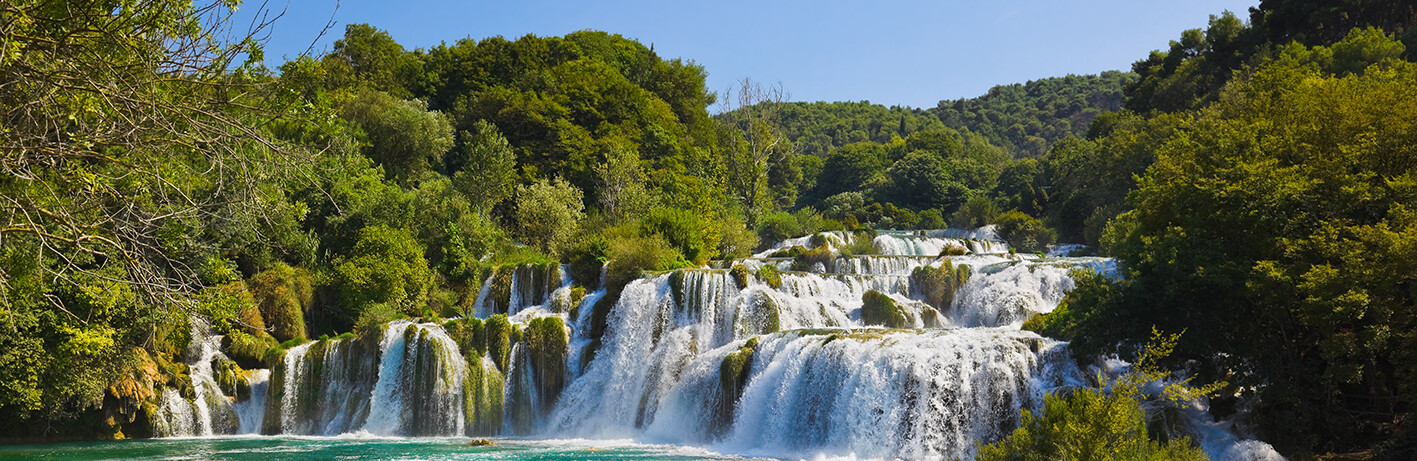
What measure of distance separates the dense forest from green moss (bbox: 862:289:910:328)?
4.67 meters

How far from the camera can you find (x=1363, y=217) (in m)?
15.6

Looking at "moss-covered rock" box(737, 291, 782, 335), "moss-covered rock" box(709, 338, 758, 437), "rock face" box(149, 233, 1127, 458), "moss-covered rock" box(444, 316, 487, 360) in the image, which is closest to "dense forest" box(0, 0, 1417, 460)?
"rock face" box(149, 233, 1127, 458)

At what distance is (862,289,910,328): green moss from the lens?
81.3ft

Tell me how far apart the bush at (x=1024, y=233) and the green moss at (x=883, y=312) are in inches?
803

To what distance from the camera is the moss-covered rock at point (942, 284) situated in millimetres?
27094

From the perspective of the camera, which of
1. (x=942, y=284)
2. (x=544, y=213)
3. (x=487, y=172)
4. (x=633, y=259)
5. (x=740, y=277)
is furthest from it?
(x=487, y=172)

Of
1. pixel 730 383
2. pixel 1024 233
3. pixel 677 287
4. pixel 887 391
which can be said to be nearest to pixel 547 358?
pixel 677 287

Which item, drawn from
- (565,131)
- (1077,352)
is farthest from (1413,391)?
(565,131)

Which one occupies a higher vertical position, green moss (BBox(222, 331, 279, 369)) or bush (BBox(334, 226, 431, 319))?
bush (BBox(334, 226, 431, 319))

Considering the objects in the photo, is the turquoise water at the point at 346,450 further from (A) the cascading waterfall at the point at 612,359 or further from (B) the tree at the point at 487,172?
(B) the tree at the point at 487,172

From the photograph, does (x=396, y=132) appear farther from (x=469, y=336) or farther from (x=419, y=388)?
(x=419, y=388)

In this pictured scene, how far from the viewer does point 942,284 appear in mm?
27125

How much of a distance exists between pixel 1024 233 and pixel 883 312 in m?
23.0

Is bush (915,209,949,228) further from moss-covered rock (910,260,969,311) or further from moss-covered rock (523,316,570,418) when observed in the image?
moss-covered rock (523,316,570,418)
